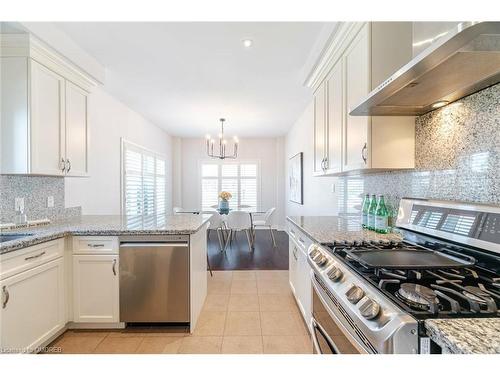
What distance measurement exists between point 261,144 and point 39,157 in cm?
562

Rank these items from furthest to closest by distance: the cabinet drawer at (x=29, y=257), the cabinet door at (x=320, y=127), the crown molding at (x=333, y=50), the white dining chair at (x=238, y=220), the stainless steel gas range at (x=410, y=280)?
1. the white dining chair at (x=238, y=220)
2. the cabinet door at (x=320, y=127)
3. the crown molding at (x=333, y=50)
4. the cabinet drawer at (x=29, y=257)
5. the stainless steel gas range at (x=410, y=280)

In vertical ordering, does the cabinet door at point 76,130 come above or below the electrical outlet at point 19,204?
above

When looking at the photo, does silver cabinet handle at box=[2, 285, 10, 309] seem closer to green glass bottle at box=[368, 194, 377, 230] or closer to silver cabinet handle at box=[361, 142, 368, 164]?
silver cabinet handle at box=[361, 142, 368, 164]

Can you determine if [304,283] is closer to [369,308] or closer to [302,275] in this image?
[302,275]

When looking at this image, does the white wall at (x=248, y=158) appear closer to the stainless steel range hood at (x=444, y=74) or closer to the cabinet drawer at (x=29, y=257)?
the cabinet drawer at (x=29, y=257)

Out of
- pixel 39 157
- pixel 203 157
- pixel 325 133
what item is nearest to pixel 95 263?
pixel 39 157

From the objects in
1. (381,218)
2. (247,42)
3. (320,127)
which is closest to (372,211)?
(381,218)

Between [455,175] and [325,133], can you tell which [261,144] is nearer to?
[325,133]

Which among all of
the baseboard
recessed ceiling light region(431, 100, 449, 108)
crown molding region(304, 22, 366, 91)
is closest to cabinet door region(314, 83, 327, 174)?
crown molding region(304, 22, 366, 91)

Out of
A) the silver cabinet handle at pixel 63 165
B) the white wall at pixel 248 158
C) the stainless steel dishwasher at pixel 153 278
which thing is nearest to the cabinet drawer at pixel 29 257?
the stainless steel dishwasher at pixel 153 278

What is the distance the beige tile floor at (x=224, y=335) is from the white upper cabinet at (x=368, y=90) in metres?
1.44

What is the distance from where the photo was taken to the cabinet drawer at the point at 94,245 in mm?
2092
